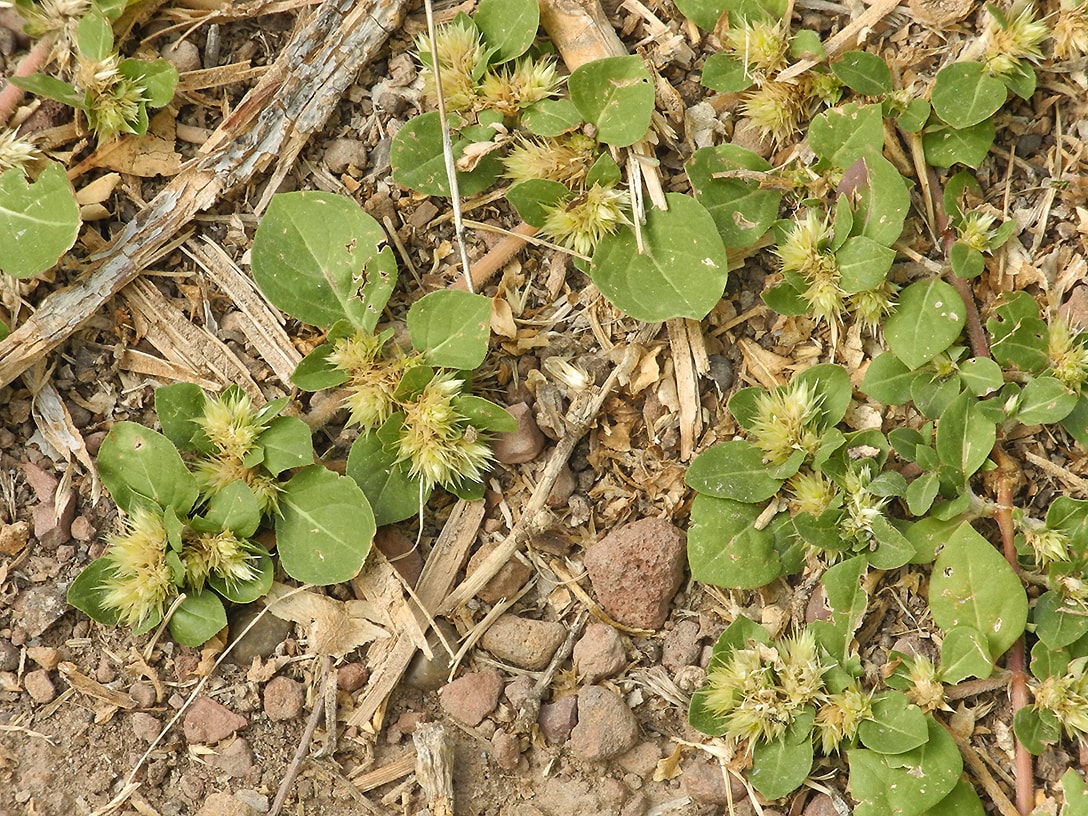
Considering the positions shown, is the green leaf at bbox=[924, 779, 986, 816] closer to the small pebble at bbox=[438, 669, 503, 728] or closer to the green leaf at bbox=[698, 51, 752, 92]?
the small pebble at bbox=[438, 669, 503, 728]

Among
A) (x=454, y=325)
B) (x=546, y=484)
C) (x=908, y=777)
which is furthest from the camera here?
(x=546, y=484)

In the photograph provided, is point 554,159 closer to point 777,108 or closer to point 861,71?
point 777,108

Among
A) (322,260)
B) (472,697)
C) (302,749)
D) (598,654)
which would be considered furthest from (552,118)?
(302,749)

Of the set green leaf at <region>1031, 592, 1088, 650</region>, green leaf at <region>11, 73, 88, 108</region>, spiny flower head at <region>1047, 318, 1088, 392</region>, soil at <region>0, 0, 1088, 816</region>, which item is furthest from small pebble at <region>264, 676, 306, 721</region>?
spiny flower head at <region>1047, 318, 1088, 392</region>

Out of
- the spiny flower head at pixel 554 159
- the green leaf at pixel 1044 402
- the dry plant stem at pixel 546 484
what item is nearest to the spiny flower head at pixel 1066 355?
the green leaf at pixel 1044 402

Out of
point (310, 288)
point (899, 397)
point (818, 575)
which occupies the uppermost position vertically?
point (310, 288)

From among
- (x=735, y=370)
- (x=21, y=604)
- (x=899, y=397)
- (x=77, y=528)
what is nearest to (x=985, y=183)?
(x=899, y=397)

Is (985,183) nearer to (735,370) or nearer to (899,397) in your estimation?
(899,397)
